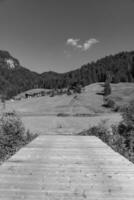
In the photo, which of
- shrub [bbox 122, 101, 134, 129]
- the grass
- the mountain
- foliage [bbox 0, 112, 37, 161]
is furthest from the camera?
the mountain

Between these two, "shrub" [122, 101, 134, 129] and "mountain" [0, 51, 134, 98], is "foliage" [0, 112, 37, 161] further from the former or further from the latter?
"mountain" [0, 51, 134, 98]

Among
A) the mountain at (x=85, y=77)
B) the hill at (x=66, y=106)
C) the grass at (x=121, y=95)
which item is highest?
the mountain at (x=85, y=77)

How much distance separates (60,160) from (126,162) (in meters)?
1.84

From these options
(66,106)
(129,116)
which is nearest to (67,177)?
(129,116)

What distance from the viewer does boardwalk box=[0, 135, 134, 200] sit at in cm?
363

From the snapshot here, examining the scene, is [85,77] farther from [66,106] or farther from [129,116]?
[129,116]

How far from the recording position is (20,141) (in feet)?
30.3

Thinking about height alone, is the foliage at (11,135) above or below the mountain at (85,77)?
below

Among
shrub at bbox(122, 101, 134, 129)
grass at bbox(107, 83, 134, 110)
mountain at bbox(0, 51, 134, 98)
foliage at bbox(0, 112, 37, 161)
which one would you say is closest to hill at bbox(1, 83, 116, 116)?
grass at bbox(107, 83, 134, 110)

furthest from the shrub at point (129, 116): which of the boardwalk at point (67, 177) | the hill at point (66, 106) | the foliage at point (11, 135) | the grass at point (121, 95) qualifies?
the grass at point (121, 95)

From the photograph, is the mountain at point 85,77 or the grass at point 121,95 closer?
the grass at point 121,95

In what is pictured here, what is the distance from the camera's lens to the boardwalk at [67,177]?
363 centimetres

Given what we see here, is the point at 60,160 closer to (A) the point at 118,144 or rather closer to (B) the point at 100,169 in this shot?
(B) the point at 100,169

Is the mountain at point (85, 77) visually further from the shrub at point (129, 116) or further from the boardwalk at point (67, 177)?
the boardwalk at point (67, 177)
